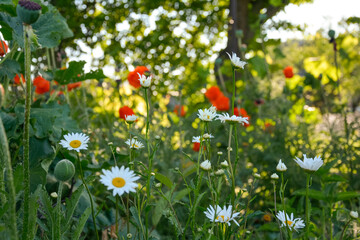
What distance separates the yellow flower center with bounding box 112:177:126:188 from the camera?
60 centimetres

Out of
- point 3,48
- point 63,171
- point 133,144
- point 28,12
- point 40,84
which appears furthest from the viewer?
point 40,84

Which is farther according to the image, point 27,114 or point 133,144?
point 133,144

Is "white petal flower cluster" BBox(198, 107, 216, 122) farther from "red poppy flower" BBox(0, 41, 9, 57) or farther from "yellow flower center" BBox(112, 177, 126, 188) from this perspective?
"red poppy flower" BBox(0, 41, 9, 57)

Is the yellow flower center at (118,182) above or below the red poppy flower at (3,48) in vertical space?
below

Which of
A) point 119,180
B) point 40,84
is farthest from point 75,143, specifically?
point 40,84

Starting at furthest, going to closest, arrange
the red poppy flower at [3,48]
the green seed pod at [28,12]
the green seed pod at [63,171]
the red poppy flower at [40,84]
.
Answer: the red poppy flower at [40,84] < the red poppy flower at [3,48] < the green seed pod at [63,171] < the green seed pod at [28,12]

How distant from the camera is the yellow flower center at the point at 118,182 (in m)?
0.60

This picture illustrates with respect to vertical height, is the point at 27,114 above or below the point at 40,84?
below

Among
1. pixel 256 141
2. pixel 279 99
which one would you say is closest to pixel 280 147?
pixel 256 141

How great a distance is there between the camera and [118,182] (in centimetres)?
61

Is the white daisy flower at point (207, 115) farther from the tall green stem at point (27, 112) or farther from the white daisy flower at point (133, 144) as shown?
the tall green stem at point (27, 112)

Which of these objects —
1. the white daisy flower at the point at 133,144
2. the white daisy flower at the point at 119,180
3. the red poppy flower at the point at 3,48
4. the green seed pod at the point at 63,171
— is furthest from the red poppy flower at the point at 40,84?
the white daisy flower at the point at 119,180

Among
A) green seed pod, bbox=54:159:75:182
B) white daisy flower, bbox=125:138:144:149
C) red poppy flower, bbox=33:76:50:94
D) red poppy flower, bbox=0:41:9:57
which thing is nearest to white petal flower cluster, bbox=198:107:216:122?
white daisy flower, bbox=125:138:144:149

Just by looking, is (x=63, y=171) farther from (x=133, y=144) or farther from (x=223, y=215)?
(x=223, y=215)
